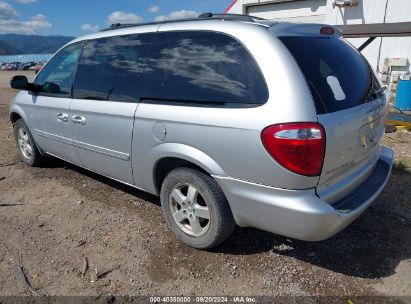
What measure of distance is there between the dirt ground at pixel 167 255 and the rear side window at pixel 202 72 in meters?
1.31

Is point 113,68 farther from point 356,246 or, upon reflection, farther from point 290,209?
point 356,246

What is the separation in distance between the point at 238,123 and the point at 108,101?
1558 millimetres

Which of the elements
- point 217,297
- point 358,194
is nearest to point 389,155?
point 358,194

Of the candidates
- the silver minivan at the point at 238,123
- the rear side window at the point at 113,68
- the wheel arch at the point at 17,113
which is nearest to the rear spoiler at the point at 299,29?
the silver minivan at the point at 238,123

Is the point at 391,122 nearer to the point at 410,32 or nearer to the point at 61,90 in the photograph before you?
the point at 410,32

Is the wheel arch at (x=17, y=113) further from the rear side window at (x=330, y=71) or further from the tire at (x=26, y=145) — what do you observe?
the rear side window at (x=330, y=71)

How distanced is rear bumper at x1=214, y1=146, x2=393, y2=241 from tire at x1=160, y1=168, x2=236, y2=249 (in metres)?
0.11

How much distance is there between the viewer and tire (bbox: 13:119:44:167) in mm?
4891

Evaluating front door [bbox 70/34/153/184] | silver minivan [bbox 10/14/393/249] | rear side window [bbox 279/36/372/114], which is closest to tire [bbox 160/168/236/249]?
silver minivan [bbox 10/14/393/249]

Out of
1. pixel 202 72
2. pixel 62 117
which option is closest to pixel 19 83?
pixel 62 117

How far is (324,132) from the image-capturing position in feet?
7.24

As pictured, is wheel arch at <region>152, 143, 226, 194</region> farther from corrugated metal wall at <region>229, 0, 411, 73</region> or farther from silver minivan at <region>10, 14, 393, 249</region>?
corrugated metal wall at <region>229, 0, 411, 73</region>

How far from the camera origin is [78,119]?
3.70m

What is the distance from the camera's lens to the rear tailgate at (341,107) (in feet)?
7.56
